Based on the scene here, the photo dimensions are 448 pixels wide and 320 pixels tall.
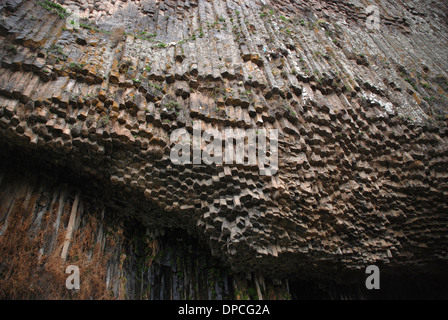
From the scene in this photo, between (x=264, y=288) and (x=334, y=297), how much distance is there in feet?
8.03

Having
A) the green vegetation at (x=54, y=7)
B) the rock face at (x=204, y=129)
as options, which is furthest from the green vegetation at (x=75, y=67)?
the green vegetation at (x=54, y=7)

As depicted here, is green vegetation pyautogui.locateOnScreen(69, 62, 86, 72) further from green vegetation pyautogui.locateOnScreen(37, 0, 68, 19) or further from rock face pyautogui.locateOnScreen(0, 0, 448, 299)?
green vegetation pyautogui.locateOnScreen(37, 0, 68, 19)

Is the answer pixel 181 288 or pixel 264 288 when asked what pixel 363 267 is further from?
pixel 181 288

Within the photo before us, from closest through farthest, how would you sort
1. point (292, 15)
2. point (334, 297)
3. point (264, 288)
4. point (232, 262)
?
point (232, 262) < point (264, 288) < point (334, 297) < point (292, 15)

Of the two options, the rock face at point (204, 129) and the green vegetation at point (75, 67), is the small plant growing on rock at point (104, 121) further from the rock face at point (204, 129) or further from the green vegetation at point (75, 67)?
the green vegetation at point (75, 67)

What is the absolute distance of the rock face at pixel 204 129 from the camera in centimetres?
562

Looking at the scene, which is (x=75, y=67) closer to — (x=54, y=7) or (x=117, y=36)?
(x=117, y=36)

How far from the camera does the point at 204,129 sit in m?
6.03

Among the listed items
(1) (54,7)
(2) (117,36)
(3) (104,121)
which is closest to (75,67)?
(3) (104,121)

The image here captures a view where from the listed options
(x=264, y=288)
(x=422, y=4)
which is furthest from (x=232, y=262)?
(x=422, y=4)

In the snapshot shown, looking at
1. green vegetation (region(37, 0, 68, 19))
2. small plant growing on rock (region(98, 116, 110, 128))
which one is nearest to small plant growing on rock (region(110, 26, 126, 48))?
green vegetation (region(37, 0, 68, 19))

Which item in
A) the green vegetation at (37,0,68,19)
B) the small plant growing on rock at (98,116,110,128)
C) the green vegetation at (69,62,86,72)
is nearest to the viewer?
the small plant growing on rock at (98,116,110,128)

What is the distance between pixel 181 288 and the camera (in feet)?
21.1

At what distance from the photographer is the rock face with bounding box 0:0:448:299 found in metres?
5.62
